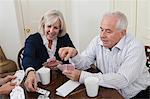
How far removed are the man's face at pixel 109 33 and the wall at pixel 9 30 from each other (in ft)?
5.76

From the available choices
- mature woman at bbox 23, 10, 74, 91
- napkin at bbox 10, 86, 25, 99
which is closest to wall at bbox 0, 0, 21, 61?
mature woman at bbox 23, 10, 74, 91

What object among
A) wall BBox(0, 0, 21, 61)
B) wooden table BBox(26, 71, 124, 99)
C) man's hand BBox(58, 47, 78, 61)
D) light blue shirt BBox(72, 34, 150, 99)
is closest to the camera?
wooden table BBox(26, 71, 124, 99)

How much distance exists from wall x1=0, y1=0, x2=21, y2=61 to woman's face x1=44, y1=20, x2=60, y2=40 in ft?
4.00

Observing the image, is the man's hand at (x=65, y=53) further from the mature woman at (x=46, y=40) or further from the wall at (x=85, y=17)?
the wall at (x=85, y=17)

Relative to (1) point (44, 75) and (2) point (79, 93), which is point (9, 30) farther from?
(2) point (79, 93)

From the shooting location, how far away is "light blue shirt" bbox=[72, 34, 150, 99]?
1.71 m

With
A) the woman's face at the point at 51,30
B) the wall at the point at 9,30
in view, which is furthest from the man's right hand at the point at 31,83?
the wall at the point at 9,30

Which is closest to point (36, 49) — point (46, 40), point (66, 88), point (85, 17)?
point (46, 40)

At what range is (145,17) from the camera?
3227mm

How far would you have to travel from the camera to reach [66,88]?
1.68 m

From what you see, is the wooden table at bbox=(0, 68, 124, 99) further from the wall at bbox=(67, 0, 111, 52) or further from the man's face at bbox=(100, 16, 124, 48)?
the wall at bbox=(67, 0, 111, 52)

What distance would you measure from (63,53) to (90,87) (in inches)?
16.7

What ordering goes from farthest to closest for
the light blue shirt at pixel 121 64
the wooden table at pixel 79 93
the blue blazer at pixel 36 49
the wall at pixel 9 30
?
the wall at pixel 9 30 < the blue blazer at pixel 36 49 < the light blue shirt at pixel 121 64 < the wooden table at pixel 79 93

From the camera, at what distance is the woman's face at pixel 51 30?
7.12 feet
